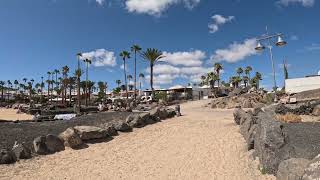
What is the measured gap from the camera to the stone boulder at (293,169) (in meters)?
6.66

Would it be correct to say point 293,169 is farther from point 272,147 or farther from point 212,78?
point 212,78

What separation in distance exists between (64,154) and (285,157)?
8196 mm

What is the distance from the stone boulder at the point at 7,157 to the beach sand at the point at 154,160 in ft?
0.88

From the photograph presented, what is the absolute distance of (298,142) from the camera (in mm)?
10672

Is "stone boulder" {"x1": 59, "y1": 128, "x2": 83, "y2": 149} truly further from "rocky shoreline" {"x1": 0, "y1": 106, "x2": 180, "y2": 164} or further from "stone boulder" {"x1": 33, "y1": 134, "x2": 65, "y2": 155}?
"stone boulder" {"x1": 33, "y1": 134, "x2": 65, "y2": 155}

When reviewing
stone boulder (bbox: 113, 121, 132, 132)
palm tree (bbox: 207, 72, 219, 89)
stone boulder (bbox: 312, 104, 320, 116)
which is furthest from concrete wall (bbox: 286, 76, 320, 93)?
palm tree (bbox: 207, 72, 219, 89)

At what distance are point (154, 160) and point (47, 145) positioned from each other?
426 centimetres

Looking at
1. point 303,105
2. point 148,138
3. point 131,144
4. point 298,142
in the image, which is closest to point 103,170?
point 131,144

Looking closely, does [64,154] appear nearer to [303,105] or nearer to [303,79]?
[303,105]

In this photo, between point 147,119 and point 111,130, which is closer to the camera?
point 111,130

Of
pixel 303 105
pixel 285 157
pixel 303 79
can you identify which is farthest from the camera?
pixel 303 79

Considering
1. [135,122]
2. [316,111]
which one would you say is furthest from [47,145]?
[316,111]

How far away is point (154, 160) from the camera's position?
41.1 ft

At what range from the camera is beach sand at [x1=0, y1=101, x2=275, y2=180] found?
418 inches
